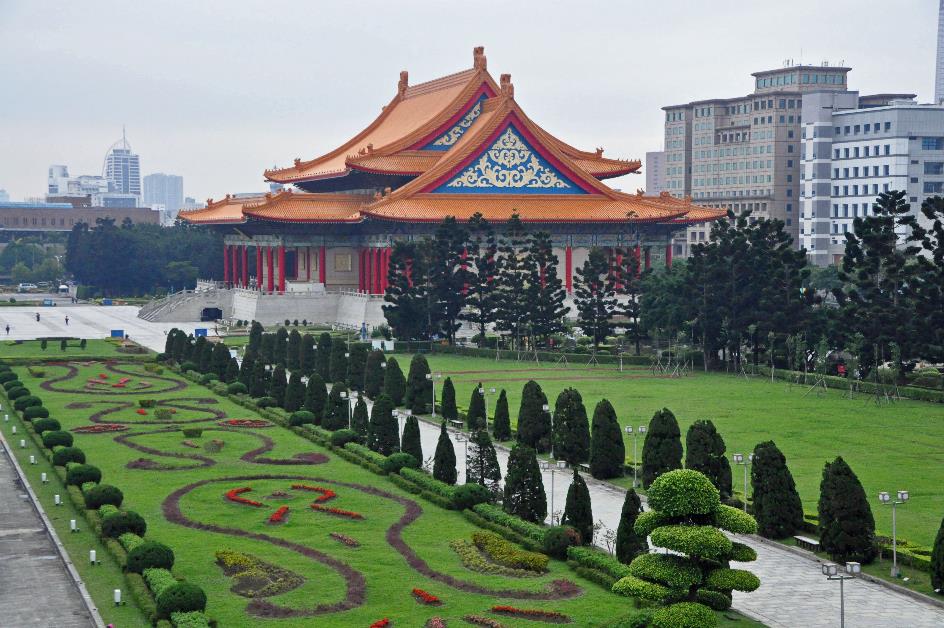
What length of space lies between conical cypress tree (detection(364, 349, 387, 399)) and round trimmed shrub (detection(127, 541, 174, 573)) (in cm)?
2550

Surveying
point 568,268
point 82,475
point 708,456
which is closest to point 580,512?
point 708,456

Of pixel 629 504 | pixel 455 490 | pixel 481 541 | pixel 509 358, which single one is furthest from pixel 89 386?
pixel 629 504

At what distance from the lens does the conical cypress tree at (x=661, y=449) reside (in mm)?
33656

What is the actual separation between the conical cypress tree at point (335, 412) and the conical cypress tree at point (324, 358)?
37.6 feet

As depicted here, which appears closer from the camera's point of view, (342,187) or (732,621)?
(732,621)

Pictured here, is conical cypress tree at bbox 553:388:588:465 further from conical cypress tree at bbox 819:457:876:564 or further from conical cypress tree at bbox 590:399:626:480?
conical cypress tree at bbox 819:457:876:564

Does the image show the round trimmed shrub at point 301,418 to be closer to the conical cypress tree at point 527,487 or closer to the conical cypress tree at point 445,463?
the conical cypress tree at point 445,463

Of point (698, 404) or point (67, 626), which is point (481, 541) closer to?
point (67, 626)

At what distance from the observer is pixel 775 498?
2939 cm

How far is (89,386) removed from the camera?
2190 inches

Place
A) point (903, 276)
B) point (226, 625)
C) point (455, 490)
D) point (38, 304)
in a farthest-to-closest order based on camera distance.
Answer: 1. point (38, 304)
2. point (903, 276)
3. point (455, 490)
4. point (226, 625)

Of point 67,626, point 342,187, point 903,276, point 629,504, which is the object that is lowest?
point 67,626

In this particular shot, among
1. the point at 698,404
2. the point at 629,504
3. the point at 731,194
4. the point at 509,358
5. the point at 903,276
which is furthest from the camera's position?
the point at 731,194

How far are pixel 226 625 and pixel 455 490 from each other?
31.9 ft
